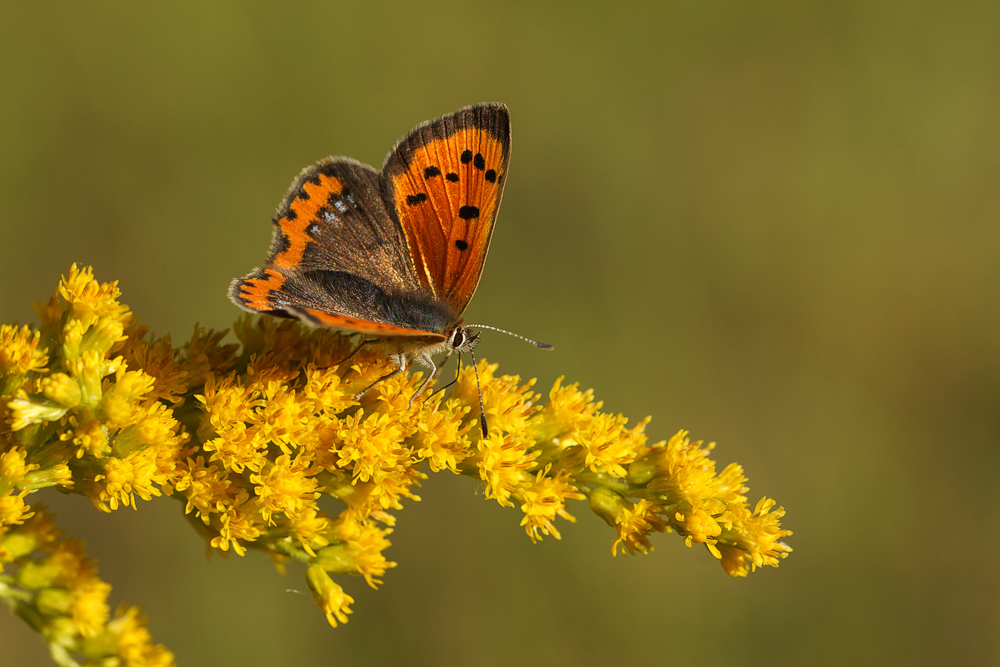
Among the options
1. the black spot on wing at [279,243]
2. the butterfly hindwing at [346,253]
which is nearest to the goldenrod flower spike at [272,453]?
the butterfly hindwing at [346,253]

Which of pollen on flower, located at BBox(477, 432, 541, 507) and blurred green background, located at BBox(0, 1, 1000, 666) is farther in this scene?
blurred green background, located at BBox(0, 1, 1000, 666)

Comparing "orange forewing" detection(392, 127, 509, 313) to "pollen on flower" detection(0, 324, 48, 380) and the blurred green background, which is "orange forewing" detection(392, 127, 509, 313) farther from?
the blurred green background

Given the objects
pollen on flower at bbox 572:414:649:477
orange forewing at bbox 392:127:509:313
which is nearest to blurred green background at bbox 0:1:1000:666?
orange forewing at bbox 392:127:509:313

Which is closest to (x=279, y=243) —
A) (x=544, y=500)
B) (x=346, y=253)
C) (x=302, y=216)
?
(x=302, y=216)

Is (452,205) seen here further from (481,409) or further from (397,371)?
(481,409)

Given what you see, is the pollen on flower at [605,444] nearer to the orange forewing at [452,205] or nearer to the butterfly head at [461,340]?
the butterfly head at [461,340]

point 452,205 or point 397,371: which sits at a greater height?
point 452,205

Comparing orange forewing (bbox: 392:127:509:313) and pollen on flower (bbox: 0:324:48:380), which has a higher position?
orange forewing (bbox: 392:127:509:313)
